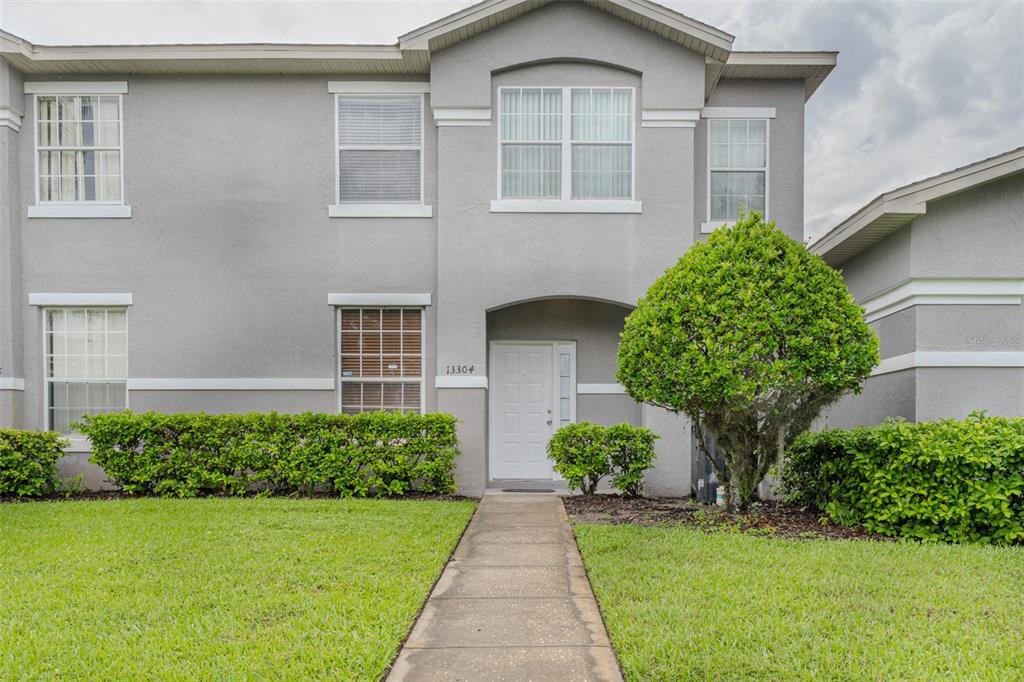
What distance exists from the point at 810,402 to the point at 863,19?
7.94 m

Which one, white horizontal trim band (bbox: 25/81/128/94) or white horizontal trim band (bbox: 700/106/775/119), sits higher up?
white horizontal trim band (bbox: 25/81/128/94)

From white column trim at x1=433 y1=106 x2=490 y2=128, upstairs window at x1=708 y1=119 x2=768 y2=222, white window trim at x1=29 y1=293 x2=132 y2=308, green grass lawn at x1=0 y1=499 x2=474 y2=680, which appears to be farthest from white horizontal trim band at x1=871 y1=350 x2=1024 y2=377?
white window trim at x1=29 y1=293 x2=132 y2=308

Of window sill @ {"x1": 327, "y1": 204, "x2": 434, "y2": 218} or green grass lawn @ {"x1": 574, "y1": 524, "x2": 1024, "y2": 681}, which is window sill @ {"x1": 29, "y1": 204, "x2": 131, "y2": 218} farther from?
green grass lawn @ {"x1": 574, "y1": 524, "x2": 1024, "y2": 681}

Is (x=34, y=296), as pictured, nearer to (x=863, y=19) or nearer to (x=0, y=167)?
(x=0, y=167)

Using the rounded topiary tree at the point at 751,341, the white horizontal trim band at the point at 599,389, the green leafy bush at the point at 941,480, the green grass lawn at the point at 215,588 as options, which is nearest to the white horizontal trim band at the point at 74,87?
the green grass lawn at the point at 215,588

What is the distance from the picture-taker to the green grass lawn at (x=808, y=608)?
409 cm

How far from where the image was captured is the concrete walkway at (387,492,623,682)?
13.6ft

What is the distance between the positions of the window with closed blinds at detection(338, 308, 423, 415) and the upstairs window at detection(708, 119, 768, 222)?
5.42 m

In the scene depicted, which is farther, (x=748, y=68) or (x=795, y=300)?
(x=748, y=68)

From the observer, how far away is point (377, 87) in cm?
1115

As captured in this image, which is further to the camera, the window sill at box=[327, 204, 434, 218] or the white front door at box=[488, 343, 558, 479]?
the white front door at box=[488, 343, 558, 479]

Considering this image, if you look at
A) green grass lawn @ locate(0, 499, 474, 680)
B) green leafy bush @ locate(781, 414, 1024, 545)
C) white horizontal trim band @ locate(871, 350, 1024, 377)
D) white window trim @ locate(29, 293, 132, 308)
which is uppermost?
white window trim @ locate(29, 293, 132, 308)

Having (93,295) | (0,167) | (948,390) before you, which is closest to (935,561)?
(948,390)

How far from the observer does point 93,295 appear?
36.6ft
